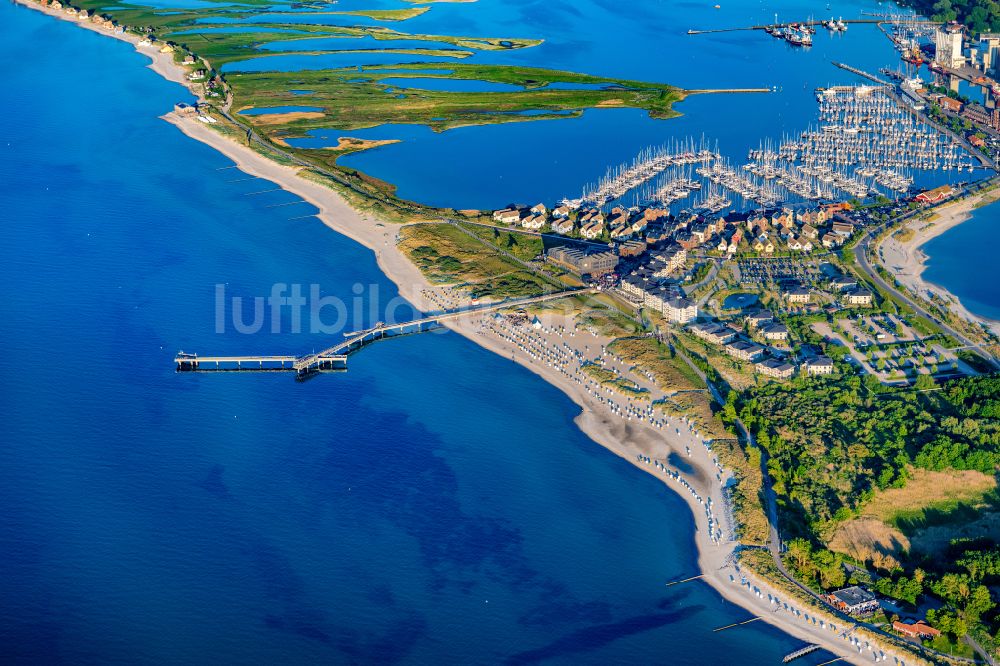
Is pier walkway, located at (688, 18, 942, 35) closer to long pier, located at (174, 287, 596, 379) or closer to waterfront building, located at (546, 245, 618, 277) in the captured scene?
waterfront building, located at (546, 245, 618, 277)

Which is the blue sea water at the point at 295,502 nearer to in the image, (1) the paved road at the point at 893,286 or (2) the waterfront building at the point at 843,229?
(1) the paved road at the point at 893,286

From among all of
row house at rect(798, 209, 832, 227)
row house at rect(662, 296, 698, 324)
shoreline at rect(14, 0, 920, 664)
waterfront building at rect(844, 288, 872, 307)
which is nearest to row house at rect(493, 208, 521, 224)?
shoreline at rect(14, 0, 920, 664)

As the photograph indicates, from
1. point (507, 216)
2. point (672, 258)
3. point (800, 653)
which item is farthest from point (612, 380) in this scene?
point (507, 216)

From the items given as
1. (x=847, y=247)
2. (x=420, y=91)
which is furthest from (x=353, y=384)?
(x=420, y=91)

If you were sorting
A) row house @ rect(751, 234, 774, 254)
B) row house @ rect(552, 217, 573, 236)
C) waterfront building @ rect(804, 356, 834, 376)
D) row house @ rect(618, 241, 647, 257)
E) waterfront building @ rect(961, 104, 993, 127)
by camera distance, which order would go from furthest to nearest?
1. waterfront building @ rect(961, 104, 993, 127)
2. row house @ rect(552, 217, 573, 236)
3. row house @ rect(751, 234, 774, 254)
4. row house @ rect(618, 241, 647, 257)
5. waterfront building @ rect(804, 356, 834, 376)

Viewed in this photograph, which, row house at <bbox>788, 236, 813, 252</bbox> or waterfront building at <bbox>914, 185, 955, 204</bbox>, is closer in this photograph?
row house at <bbox>788, 236, 813, 252</bbox>

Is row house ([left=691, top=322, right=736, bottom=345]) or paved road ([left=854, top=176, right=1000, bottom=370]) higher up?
paved road ([left=854, top=176, right=1000, bottom=370])

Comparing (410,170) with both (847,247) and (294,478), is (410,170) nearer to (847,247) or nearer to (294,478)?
(847,247)
